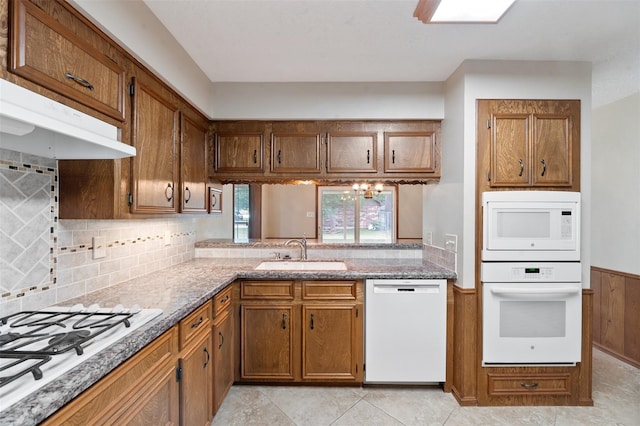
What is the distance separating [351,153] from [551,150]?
145 cm

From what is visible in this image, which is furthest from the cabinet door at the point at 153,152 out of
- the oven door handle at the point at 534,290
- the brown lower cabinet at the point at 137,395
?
the oven door handle at the point at 534,290

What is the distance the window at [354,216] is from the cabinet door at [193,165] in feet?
15.1

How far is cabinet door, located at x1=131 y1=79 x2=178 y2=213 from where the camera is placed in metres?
1.62

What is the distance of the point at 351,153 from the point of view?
102 inches

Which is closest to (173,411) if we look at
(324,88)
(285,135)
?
(285,135)

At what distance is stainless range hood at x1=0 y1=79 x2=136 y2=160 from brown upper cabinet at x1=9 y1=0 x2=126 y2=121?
214 millimetres

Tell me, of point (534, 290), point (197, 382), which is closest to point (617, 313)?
point (534, 290)

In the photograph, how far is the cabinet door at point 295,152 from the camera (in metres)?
2.60

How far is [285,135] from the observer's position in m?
2.61

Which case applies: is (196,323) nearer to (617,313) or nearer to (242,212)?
(617,313)

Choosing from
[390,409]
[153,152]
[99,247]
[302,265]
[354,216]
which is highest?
[153,152]

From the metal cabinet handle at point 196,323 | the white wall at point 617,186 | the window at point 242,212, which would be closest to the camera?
the metal cabinet handle at point 196,323

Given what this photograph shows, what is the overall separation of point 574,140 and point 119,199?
2.92 meters

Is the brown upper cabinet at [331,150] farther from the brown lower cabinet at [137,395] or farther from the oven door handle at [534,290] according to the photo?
the brown lower cabinet at [137,395]
